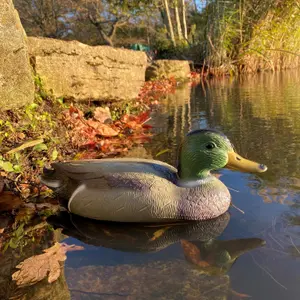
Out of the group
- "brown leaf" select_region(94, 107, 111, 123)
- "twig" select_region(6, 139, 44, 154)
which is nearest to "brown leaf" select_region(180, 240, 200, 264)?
"twig" select_region(6, 139, 44, 154)

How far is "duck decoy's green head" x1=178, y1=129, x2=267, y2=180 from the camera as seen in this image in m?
1.78

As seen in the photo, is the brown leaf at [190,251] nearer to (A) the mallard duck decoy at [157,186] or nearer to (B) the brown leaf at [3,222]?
(A) the mallard duck decoy at [157,186]

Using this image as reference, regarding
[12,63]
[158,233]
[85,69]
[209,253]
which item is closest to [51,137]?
[12,63]

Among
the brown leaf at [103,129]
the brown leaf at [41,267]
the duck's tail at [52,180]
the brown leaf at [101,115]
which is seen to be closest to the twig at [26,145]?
the duck's tail at [52,180]

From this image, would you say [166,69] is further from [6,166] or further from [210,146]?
[210,146]

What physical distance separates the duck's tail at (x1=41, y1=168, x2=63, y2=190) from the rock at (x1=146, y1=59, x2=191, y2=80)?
9.65 metres

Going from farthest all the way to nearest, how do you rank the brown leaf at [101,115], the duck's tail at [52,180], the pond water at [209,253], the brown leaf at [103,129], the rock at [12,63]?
the brown leaf at [101,115] < the brown leaf at [103,129] < the rock at [12,63] < the duck's tail at [52,180] < the pond water at [209,253]

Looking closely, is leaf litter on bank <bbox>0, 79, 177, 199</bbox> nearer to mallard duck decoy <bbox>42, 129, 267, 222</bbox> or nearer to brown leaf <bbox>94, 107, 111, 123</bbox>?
brown leaf <bbox>94, 107, 111, 123</bbox>

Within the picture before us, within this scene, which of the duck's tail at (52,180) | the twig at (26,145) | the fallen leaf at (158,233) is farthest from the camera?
the twig at (26,145)

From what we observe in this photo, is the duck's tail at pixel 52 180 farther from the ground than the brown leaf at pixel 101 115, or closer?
closer

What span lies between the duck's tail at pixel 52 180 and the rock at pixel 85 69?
2.01 meters

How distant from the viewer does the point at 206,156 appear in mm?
1778

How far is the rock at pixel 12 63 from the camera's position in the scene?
2662 mm

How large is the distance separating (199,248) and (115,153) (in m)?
1.76
